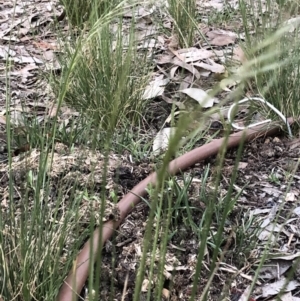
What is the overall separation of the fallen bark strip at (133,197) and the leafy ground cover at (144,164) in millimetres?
30

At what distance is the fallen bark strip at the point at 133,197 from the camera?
121cm

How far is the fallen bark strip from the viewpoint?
1.21 meters

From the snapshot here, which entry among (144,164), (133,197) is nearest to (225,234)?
(133,197)

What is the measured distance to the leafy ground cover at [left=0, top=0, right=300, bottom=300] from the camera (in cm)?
113

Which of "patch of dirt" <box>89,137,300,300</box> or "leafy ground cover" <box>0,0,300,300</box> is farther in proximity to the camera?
"patch of dirt" <box>89,137,300,300</box>

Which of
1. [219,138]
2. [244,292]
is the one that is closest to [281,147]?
[219,138]

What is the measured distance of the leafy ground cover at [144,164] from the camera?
1133 mm

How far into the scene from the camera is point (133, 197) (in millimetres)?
1562

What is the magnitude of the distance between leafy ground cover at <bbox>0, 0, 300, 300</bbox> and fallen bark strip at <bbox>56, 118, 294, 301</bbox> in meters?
0.03

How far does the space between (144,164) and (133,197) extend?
237 mm

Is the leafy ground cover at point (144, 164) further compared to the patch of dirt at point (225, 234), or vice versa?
the patch of dirt at point (225, 234)

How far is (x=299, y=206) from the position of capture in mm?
1633

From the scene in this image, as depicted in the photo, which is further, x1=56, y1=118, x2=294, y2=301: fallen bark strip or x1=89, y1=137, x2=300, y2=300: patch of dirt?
x1=89, y1=137, x2=300, y2=300: patch of dirt

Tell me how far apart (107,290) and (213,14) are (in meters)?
1.94
